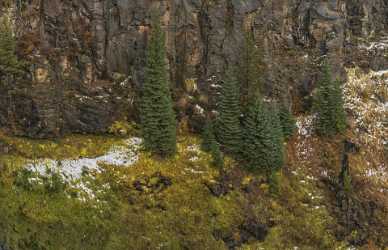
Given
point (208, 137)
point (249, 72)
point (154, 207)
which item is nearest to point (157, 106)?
point (208, 137)

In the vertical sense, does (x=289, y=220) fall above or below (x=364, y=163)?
below

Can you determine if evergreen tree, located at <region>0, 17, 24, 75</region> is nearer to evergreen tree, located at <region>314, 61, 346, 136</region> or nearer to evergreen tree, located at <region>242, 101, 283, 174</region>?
evergreen tree, located at <region>242, 101, 283, 174</region>

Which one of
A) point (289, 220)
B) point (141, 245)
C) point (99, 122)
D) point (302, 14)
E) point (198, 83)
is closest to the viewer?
point (141, 245)

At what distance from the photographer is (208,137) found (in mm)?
47000

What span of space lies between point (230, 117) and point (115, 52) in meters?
14.0

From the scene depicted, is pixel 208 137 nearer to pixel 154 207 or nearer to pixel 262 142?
pixel 262 142

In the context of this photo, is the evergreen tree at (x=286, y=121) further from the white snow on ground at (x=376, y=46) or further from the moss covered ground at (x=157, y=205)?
the white snow on ground at (x=376, y=46)

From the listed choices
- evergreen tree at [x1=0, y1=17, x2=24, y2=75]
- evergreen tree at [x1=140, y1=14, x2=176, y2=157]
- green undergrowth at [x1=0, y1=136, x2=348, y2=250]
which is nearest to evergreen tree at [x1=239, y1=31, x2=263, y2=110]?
green undergrowth at [x1=0, y1=136, x2=348, y2=250]

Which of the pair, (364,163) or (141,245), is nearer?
(141,245)

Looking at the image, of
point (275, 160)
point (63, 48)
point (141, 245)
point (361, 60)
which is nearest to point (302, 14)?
point (361, 60)

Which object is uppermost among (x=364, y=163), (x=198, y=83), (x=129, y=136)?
(x=198, y=83)

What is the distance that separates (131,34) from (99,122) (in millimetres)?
9949

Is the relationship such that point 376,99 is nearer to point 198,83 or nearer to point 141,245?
point 198,83

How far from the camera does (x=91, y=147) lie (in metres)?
45.2
